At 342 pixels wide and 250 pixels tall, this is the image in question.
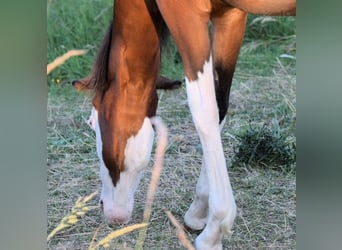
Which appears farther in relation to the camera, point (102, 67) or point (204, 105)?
point (102, 67)

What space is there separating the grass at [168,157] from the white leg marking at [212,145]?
0.04 metres

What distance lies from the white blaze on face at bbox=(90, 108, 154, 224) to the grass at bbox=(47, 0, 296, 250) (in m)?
0.03

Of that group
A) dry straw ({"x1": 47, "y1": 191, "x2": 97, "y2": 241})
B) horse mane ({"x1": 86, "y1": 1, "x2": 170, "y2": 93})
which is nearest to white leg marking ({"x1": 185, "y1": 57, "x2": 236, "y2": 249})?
horse mane ({"x1": 86, "y1": 1, "x2": 170, "y2": 93})

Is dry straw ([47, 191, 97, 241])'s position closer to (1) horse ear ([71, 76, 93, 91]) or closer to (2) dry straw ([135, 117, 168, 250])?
(2) dry straw ([135, 117, 168, 250])

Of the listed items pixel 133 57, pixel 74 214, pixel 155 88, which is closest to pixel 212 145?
pixel 155 88

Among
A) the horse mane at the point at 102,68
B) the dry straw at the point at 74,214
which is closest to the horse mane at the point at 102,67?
the horse mane at the point at 102,68

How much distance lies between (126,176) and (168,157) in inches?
6.8

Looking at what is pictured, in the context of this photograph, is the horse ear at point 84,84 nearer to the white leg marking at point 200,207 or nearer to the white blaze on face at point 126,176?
the white blaze on face at point 126,176

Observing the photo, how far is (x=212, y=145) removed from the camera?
3848 mm

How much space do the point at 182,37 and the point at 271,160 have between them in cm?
55

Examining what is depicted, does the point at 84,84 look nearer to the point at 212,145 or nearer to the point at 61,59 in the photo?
the point at 61,59

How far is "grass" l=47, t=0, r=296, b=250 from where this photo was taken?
3.90 m

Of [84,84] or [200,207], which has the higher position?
[84,84]

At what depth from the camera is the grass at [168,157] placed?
3896 mm
